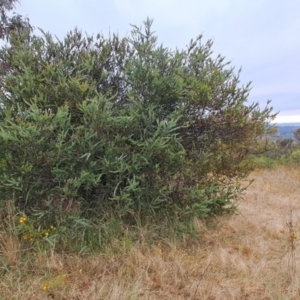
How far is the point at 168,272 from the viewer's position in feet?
7.79

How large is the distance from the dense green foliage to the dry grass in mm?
464

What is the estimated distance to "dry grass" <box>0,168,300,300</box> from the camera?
2082 millimetres

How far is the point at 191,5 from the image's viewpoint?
670 cm

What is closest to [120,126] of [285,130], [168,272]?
[168,272]

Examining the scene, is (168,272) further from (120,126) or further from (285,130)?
(285,130)

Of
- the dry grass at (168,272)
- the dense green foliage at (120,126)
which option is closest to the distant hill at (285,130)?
the dense green foliage at (120,126)

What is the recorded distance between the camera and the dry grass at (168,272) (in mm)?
2082

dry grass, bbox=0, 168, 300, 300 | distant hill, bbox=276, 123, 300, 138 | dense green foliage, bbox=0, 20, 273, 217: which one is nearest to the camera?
dry grass, bbox=0, 168, 300, 300

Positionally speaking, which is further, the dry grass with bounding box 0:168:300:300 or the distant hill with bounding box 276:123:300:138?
the distant hill with bounding box 276:123:300:138

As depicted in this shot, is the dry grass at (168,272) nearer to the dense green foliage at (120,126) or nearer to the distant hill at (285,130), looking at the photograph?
the dense green foliage at (120,126)

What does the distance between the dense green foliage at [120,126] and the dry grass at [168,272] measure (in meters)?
0.46

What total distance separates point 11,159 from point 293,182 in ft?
21.2

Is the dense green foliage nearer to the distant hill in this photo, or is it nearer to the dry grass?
the dry grass

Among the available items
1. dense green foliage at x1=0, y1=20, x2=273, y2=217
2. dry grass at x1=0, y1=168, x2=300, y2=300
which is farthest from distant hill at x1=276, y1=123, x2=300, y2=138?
dry grass at x1=0, y1=168, x2=300, y2=300
